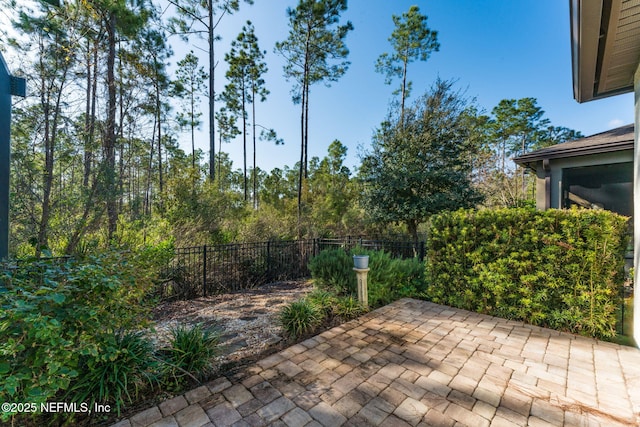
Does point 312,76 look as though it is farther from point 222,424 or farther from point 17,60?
point 222,424

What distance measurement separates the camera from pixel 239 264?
6129 mm

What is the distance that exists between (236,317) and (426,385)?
111 inches

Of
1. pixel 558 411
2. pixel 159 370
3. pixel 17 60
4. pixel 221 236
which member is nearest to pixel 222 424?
pixel 159 370

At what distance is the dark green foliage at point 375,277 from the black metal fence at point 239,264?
37.0 inches

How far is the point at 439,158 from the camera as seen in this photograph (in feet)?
27.3

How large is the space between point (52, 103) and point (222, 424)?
605cm

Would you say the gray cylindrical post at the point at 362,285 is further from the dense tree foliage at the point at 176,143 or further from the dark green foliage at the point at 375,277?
the dense tree foliage at the point at 176,143

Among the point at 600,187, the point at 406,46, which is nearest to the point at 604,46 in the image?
the point at 600,187

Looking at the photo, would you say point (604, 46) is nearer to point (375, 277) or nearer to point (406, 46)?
point (375, 277)

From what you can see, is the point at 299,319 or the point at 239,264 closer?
the point at 299,319

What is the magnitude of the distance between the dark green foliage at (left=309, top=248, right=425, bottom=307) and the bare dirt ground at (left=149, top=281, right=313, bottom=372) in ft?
2.70

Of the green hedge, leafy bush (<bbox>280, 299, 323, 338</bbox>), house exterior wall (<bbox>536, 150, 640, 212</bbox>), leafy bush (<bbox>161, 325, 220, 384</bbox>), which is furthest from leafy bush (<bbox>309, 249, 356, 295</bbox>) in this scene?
house exterior wall (<bbox>536, 150, 640, 212</bbox>)

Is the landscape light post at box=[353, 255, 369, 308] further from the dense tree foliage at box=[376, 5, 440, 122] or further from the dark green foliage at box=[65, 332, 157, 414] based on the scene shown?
the dense tree foliage at box=[376, 5, 440, 122]

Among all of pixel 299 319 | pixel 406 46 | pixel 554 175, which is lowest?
pixel 299 319
